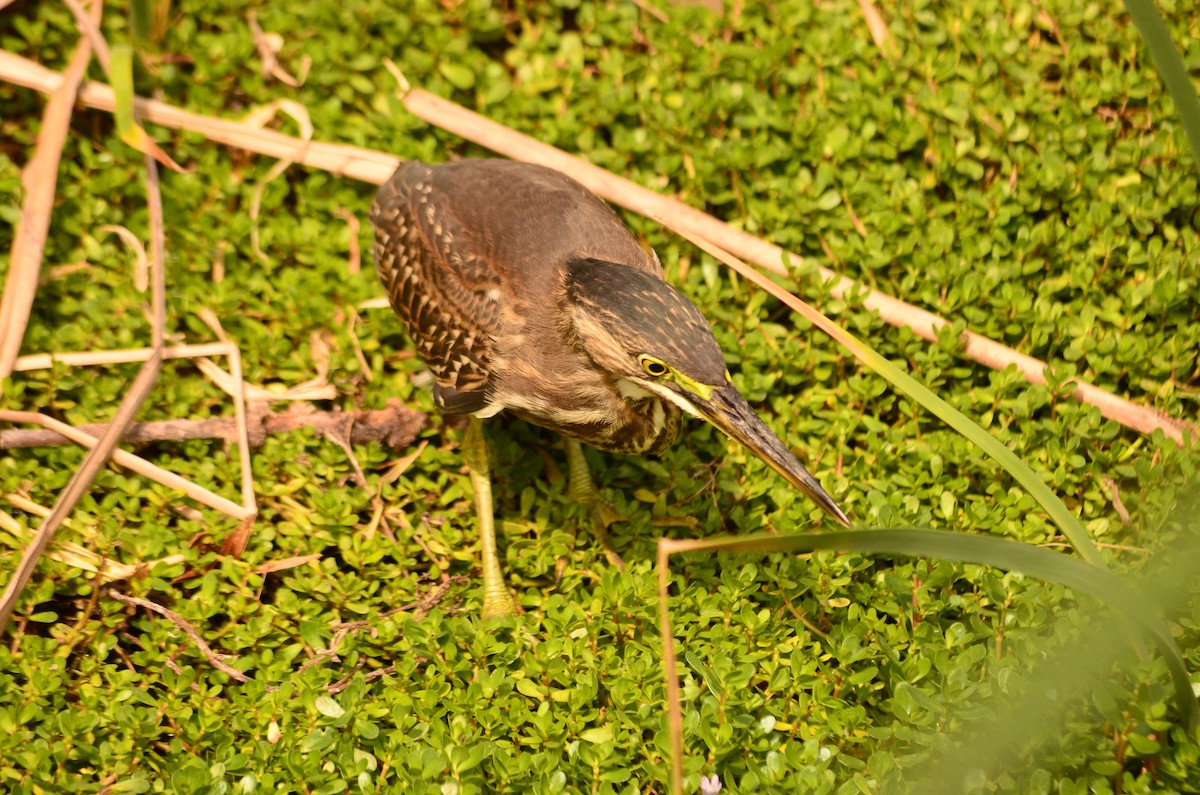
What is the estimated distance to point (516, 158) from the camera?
576 cm

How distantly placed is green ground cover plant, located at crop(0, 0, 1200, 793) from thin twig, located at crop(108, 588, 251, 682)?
31 mm

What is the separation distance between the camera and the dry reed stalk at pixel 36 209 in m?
5.14

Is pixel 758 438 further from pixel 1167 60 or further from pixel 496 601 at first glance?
pixel 1167 60

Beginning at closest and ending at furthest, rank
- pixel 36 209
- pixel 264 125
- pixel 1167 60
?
pixel 1167 60
pixel 36 209
pixel 264 125

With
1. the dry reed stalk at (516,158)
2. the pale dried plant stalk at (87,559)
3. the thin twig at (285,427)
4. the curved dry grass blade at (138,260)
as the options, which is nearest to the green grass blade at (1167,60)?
the dry reed stalk at (516,158)

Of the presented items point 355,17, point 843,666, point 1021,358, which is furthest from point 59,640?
→ point 1021,358

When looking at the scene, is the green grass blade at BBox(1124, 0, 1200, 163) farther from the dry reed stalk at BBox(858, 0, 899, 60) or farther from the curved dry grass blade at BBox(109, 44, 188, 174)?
the curved dry grass blade at BBox(109, 44, 188, 174)

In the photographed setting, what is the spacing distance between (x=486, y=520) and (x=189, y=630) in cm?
123

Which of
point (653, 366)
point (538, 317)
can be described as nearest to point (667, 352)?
point (653, 366)

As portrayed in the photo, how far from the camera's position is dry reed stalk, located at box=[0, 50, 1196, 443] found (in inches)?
204

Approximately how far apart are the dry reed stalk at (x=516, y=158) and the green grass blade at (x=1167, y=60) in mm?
1524

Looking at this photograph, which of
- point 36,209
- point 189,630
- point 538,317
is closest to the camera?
point 189,630

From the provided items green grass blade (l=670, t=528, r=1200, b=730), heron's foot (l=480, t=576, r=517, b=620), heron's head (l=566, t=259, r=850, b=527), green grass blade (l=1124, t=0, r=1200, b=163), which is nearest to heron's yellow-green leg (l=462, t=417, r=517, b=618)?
heron's foot (l=480, t=576, r=517, b=620)

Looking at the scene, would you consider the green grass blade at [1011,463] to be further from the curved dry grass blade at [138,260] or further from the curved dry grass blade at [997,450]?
the curved dry grass blade at [138,260]
